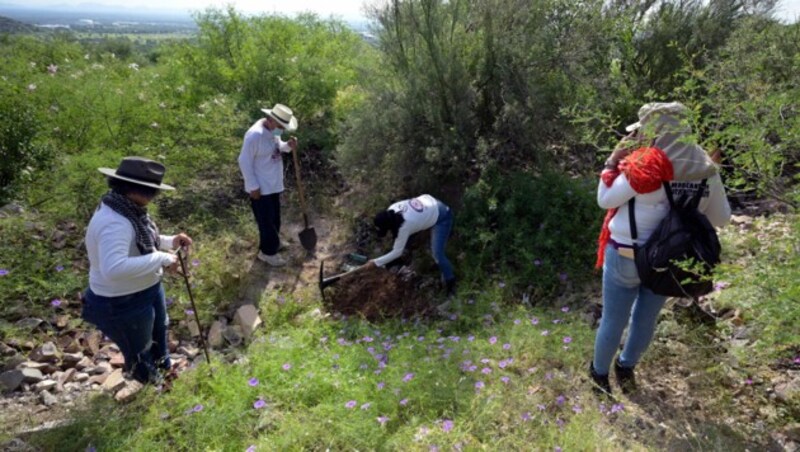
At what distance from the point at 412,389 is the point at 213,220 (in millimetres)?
3802

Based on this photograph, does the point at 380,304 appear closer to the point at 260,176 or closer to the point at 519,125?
the point at 260,176

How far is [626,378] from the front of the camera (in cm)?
287

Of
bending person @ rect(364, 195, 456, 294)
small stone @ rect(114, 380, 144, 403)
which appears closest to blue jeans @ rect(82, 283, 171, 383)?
small stone @ rect(114, 380, 144, 403)

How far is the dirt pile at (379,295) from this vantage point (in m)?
4.48

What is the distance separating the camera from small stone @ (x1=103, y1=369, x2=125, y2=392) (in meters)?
3.26

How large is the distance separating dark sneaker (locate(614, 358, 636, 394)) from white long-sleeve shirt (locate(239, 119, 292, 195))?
11.9 ft

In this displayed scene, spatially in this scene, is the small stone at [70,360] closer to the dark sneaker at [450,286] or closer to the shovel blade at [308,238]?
the shovel blade at [308,238]

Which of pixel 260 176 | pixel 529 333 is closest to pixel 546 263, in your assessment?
pixel 529 333

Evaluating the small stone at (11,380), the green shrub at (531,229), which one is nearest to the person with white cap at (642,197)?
the green shrub at (531,229)

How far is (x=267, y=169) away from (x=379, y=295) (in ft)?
5.76

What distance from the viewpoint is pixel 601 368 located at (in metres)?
2.78

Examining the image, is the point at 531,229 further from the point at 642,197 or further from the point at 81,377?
the point at 81,377

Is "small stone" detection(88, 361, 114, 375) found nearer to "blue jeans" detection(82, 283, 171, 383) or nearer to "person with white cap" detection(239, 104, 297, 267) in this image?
"blue jeans" detection(82, 283, 171, 383)

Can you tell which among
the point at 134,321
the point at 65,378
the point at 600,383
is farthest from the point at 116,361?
the point at 600,383
